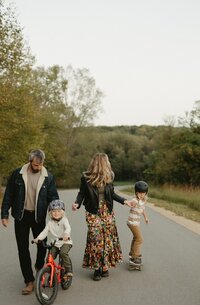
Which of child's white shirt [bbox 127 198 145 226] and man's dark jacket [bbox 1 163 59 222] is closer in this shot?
man's dark jacket [bbox 1 163 59 222]

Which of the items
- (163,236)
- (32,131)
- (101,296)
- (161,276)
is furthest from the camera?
(32,131)

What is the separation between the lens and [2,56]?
2220 centimetres

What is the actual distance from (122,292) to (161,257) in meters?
2.64

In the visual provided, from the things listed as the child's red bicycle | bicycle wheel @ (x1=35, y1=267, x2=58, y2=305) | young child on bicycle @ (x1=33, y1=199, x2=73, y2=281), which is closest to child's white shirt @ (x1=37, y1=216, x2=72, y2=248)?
young child on bicycle @ (x1=33, y1=199, x2=73, y2=281)

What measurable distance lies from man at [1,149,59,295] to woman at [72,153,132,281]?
2.26 ft

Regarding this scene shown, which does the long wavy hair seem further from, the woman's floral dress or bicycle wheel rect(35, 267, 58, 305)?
bicycle wheel rect(35, 267, 58, 305)

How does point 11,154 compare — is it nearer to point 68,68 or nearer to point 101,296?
point 101,296

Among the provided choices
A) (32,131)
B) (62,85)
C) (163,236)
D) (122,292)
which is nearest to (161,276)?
(122,292)

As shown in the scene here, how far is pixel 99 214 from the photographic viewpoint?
716 cm

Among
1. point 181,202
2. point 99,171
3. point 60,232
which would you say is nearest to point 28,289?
point 60,232

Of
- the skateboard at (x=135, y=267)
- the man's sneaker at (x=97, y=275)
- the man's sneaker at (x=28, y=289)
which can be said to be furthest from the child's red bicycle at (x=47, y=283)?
the skateboard at (x=135, y=267)

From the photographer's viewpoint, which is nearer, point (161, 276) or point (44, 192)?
point (44, 192)

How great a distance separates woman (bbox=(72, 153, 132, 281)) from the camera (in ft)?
23.2

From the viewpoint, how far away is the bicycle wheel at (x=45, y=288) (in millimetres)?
5624
